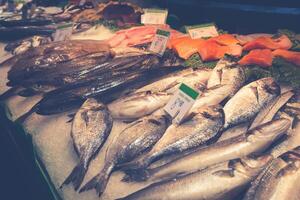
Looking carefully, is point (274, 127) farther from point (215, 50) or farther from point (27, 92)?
point (27, 92)

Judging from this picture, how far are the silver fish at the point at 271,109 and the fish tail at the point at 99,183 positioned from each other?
102 cm

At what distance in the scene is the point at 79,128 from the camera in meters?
2.31

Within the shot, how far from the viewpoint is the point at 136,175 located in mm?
1960

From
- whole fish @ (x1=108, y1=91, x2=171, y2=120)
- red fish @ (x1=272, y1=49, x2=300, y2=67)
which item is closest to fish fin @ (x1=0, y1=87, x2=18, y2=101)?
whole fish @ (x1=108, y1=91, x2=171, y2=120)

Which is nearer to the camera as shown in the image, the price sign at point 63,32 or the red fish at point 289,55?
the red fish at point 289,55

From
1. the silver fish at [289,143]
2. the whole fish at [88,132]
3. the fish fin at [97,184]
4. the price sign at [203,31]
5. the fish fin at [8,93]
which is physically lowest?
the fish fin at [8,93]

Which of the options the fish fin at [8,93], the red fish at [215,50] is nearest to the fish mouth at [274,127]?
the red fish at [215,50]

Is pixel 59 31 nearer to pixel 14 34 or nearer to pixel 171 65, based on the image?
pixel 14 34

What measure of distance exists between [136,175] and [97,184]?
9.4 inches

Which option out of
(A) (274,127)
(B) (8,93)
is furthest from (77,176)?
(B) (8,93)

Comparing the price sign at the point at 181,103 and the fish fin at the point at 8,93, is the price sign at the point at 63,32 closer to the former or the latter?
the fish fin at the point at 8,93

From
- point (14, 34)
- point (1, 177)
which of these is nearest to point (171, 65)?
point (1, 177)

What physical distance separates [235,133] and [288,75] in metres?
0.85

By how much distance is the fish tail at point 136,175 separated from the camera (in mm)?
1929
